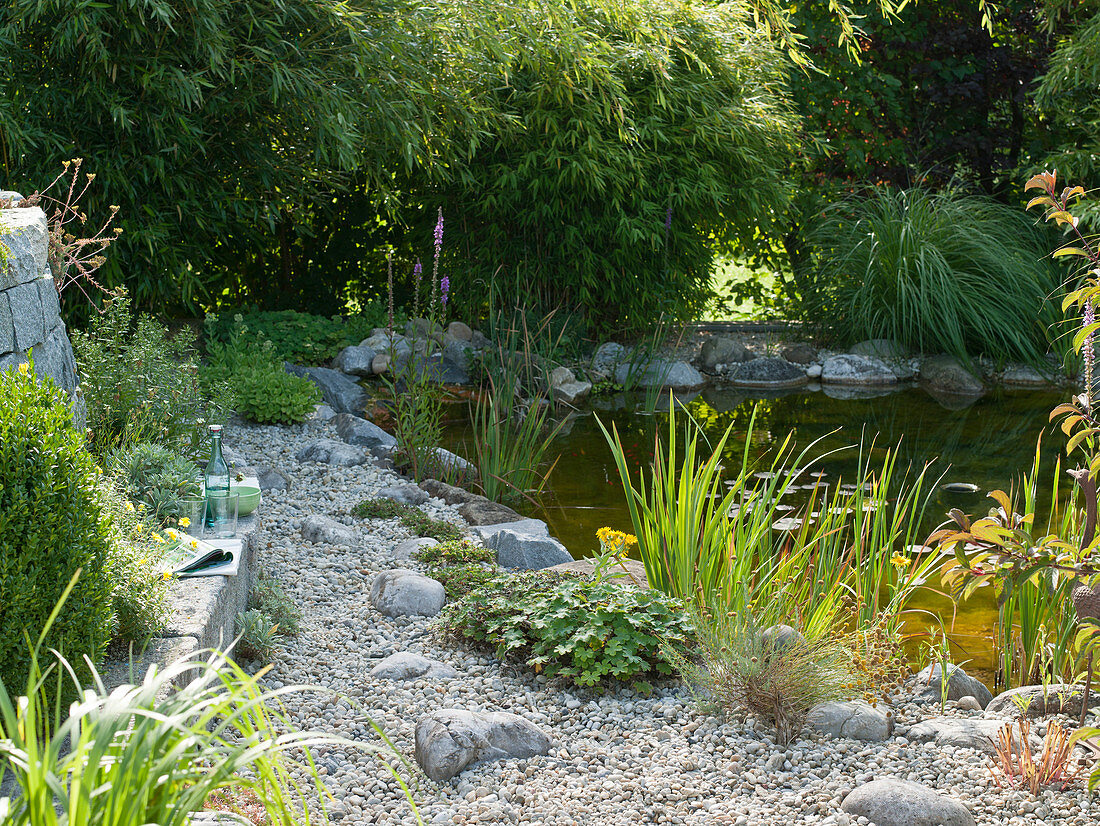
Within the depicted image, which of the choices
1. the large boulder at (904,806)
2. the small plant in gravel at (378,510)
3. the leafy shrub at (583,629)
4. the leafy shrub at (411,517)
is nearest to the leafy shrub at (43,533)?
the leafy shrub at (583,629)

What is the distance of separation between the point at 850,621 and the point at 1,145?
15.1 ft

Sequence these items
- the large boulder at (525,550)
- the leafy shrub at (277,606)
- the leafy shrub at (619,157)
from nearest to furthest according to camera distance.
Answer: the leafy shrub at (277,606), the large boulder at (525,550), the leafy shrub at (619,157)

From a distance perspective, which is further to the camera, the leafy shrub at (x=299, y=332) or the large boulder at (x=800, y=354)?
the large boulder at (x=800, y=354)

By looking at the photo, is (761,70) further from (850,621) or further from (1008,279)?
(850,621)

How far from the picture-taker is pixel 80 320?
17.4 ft

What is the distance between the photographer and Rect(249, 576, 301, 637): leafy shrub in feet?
9.12

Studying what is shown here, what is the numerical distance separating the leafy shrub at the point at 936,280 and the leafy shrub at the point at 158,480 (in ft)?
20.2

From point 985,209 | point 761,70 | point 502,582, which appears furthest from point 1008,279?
point 502,582

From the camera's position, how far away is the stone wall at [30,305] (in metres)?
2.62

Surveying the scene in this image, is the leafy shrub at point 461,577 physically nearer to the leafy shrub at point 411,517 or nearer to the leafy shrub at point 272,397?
the leafy shrub at point 411,517

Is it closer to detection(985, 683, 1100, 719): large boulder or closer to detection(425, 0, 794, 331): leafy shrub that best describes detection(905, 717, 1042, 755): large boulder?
detection(985, 683, 1100, 719): large boulder

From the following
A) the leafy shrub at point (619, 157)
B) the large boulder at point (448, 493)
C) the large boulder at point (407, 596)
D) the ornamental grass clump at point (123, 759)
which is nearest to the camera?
the ornamental grass clump at point (123, 759)

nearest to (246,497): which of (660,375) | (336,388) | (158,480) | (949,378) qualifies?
(158,480)

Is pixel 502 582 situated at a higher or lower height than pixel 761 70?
lower
